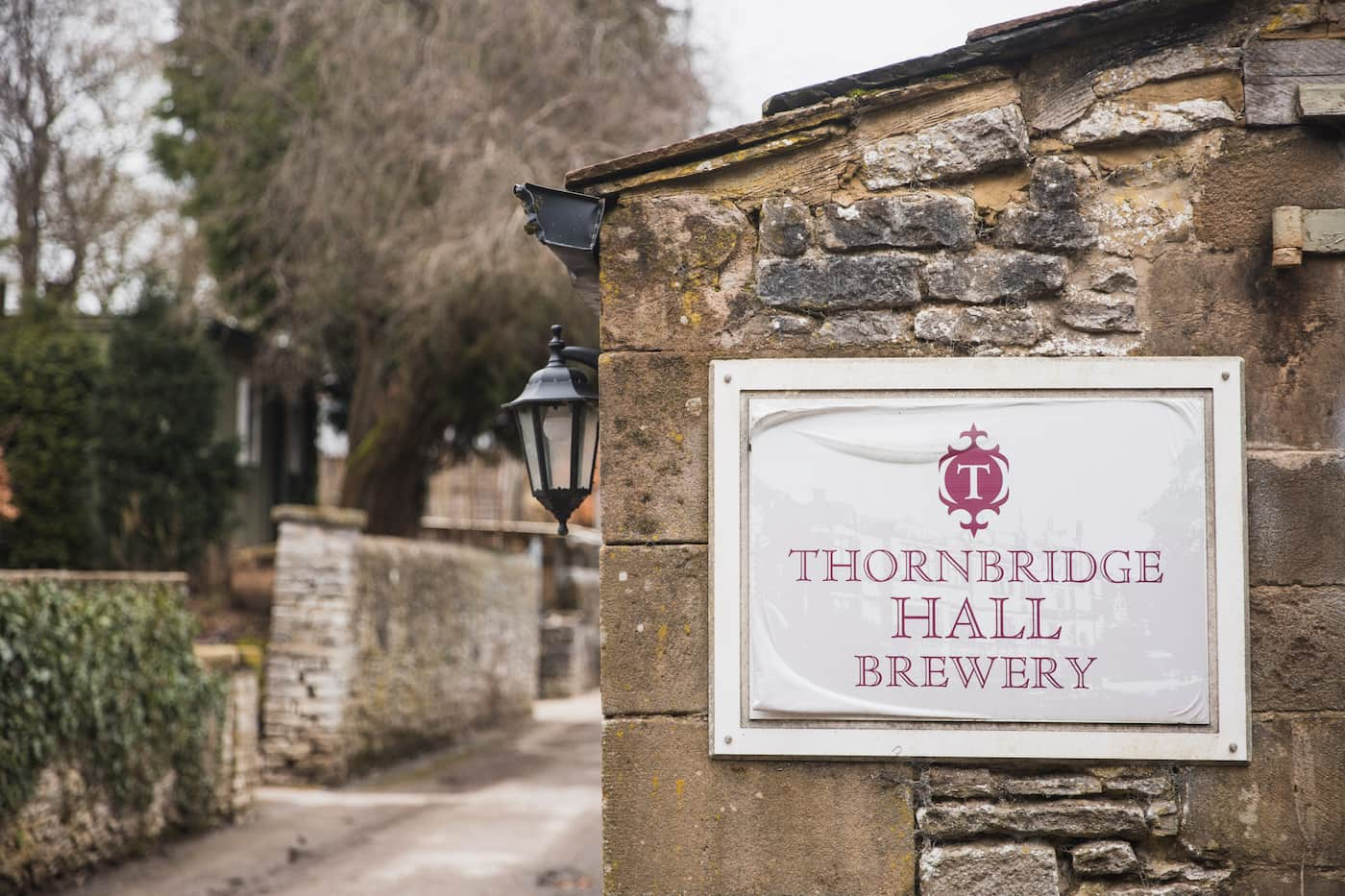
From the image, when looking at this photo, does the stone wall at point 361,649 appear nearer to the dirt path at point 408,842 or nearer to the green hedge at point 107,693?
the dirt path at point 408,842

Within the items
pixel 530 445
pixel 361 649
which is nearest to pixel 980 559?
pixel 530 445

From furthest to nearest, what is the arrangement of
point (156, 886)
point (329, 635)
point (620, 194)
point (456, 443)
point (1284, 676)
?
point (456, 443) → point (329, 635) → point (156, 886) → point (620, 194) → point (1284, 676)

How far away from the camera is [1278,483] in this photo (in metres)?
3.79

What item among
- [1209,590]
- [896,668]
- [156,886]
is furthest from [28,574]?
[1209,590]

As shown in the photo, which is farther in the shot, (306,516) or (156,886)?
(306,516)

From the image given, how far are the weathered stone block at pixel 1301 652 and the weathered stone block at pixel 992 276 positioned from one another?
110 cm

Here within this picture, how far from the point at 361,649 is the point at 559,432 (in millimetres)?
9129

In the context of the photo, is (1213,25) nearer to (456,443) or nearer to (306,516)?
(306,516)

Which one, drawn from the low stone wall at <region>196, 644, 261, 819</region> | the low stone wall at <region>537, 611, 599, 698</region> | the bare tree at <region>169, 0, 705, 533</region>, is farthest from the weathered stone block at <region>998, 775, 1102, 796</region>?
the low stone wall at <region>537, 611, 599, 698</region>

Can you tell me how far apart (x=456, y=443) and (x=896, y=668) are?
50.6ft

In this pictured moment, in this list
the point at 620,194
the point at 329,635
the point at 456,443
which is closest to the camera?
the point at 620,194

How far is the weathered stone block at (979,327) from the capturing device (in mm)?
3895

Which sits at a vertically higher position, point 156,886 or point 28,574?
point 28,574

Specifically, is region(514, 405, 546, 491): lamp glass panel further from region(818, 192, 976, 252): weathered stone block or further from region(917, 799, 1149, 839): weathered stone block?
region(917, 799, 1149, 839): weathered stone block
